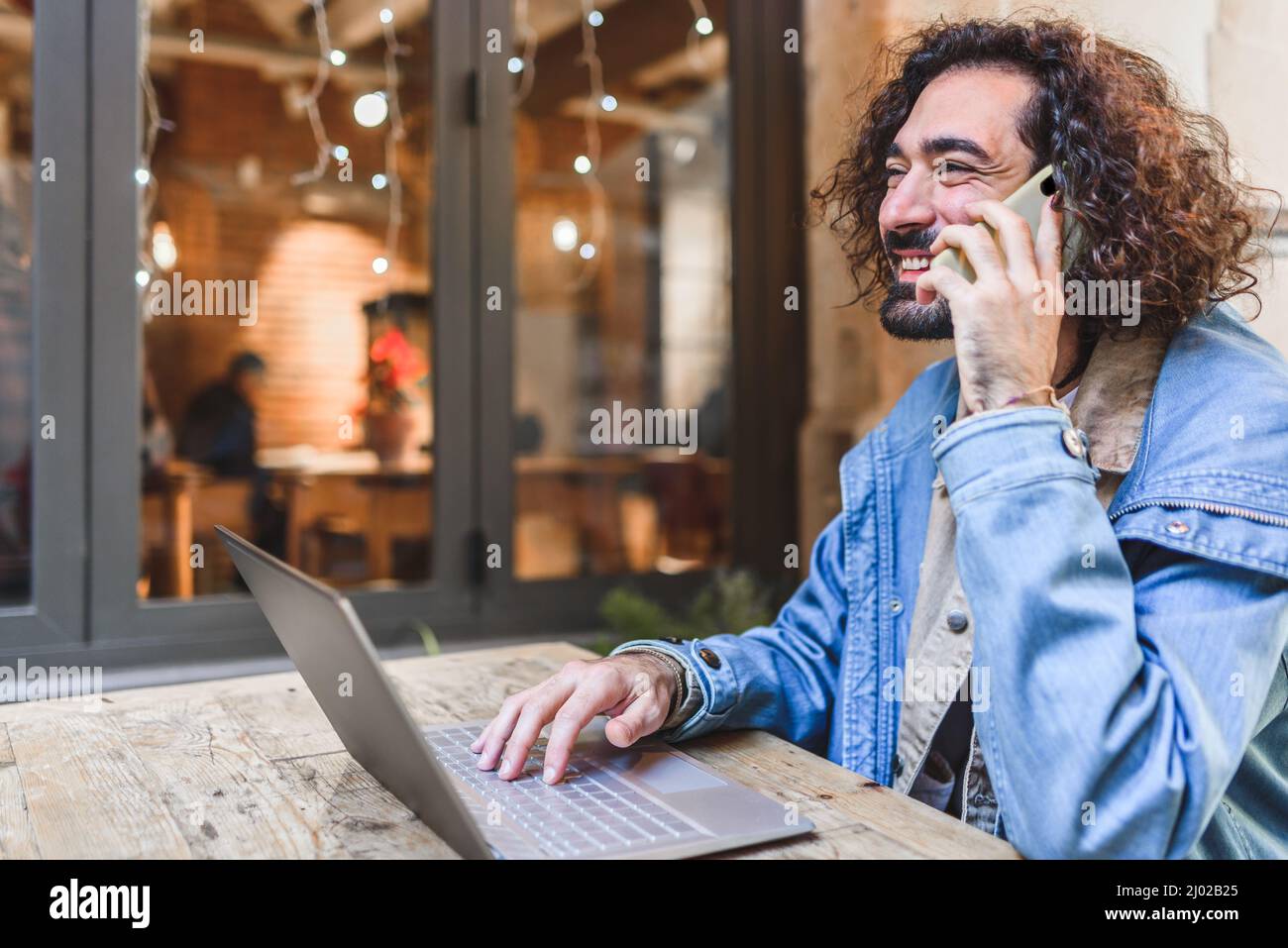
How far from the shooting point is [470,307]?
105 inches

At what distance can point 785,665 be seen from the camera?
129cm

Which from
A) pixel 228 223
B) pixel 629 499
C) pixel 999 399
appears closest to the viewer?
pixel 999 399

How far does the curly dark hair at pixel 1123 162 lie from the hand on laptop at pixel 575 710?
62cm

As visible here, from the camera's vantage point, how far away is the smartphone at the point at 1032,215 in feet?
3.47

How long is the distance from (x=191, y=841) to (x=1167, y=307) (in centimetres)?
106

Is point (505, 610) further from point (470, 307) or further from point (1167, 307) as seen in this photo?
point (1167, 307)

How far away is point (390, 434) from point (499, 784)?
2.49 metres

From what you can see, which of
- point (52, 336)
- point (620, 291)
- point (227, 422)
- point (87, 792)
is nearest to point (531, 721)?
point (87, 792)

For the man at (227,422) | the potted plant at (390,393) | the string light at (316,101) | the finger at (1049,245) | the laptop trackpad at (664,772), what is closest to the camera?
the laptop trackpad at (664,772)

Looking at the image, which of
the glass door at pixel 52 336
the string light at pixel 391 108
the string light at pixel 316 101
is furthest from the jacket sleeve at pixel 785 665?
the string light at pixel 316 101

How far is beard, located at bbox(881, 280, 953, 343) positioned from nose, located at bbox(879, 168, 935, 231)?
0.24 ft

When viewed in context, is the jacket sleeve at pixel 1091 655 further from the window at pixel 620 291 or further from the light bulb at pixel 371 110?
the light bulb at pixel 371 110

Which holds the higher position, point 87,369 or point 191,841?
point 87,369
